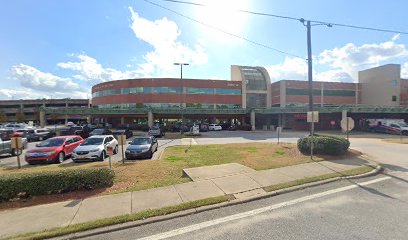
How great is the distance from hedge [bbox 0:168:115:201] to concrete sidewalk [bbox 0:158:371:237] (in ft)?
2.78

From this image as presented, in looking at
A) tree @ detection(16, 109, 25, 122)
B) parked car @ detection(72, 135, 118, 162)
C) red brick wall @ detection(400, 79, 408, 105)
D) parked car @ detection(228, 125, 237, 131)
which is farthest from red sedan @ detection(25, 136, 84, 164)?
tree @ detection(16, 109, 25, 122)

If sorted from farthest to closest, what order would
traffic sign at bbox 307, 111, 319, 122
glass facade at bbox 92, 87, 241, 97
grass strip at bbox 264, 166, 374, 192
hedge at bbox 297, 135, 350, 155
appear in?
glass facade at bbox 92, 87, 241, 97 → hedge at bbox 297, 135, 350, 155 → traffic sign at bbox 307, 111, 319, 122 → grass strip at bbox 264, 166, 374, 192

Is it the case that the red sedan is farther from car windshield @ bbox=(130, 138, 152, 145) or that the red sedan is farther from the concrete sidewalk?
the concrete sidewalk

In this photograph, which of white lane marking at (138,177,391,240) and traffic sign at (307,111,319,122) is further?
traffic sign at (307,111,319,122)

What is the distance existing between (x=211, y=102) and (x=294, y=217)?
1871 inches

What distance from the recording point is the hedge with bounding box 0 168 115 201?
609 cm

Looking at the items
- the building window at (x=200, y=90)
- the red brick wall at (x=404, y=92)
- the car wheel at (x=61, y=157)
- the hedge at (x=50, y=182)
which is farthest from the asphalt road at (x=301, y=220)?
the red brick wall at (x=404, y=92)

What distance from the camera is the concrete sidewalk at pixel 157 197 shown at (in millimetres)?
4844

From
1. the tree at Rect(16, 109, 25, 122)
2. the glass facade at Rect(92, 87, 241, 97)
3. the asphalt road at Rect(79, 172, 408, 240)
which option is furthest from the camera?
the tree at Rect(16, 109, 25, 122)

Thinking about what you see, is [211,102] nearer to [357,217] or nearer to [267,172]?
[267,172]

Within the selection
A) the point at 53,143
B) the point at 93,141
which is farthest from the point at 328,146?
the point at 53,143

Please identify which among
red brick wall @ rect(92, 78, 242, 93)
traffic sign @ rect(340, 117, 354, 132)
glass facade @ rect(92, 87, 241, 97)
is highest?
red brick wall @ rect(92, 78, 242, 93)

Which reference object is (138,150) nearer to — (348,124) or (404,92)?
(348,124)

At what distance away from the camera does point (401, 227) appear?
14.0 feet
